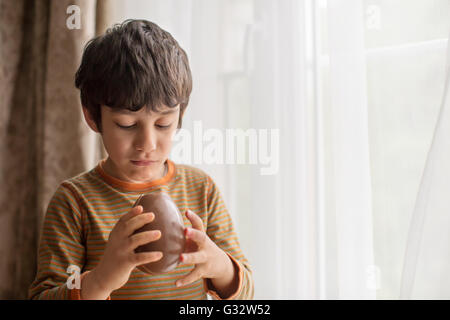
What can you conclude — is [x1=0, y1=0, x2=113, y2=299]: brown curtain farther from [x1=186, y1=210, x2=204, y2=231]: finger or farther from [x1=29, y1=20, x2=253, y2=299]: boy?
[x1=186, y1=210, x2=204, y2=231]: finger

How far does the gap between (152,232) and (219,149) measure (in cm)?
35

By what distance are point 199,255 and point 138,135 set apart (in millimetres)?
212

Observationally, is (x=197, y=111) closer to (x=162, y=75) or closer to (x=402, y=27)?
(x=162, y=75)

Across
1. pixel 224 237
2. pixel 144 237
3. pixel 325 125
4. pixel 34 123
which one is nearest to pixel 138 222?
pixel 144 237

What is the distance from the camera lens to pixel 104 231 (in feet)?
2.25

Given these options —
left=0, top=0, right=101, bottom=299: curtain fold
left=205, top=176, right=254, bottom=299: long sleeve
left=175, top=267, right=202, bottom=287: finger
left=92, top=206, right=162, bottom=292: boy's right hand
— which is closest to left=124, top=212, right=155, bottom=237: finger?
left=92, top=206, right=162, bottom=292: boy's right hand

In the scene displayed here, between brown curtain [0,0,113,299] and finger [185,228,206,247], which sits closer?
finger [185,228,206,247]

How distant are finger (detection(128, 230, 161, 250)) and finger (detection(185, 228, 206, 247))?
5cm

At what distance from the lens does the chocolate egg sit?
54 cm

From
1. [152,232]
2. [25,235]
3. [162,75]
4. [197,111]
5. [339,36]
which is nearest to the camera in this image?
[152,232]

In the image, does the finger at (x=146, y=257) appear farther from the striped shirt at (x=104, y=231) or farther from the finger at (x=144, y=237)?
the striped shirt at (x=104, y=231)

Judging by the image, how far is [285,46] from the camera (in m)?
0.78
